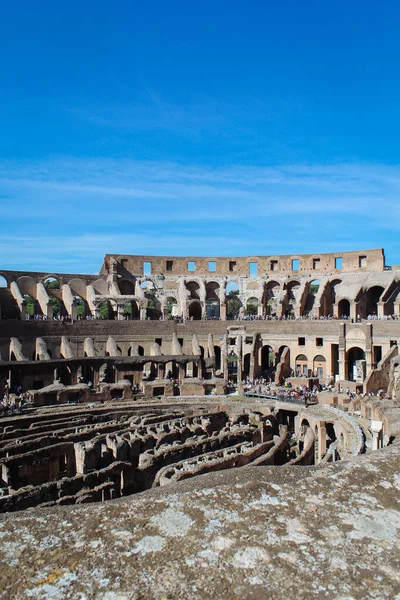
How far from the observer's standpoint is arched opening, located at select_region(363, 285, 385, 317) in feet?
144

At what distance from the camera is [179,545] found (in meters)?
4.87

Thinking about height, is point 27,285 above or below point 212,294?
above

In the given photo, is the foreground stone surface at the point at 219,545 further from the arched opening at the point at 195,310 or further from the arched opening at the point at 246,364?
the arched opening at the point at 195,310

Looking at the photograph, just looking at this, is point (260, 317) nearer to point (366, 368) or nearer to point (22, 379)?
point (366, 368)

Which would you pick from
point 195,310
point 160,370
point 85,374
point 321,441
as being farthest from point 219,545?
point 195,310

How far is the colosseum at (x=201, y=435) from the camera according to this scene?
4.53 m

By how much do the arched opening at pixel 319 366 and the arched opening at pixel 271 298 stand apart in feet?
29.6

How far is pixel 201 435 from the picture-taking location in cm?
2339

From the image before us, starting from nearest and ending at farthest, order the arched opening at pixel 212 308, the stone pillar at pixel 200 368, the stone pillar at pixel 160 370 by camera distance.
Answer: the stone pillar at pixel 160 370
the stone pillar at pixel 200 368
the arched opening at pixel 212 308

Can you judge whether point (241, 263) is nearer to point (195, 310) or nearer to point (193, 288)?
point (193, 288)

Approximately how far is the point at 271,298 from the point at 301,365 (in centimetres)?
1183

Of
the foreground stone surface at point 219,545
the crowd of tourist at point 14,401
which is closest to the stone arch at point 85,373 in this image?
the crowd of tourist at point 14,401

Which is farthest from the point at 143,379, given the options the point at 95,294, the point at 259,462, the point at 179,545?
the point at 179,545

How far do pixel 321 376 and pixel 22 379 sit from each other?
23354 millimetres
